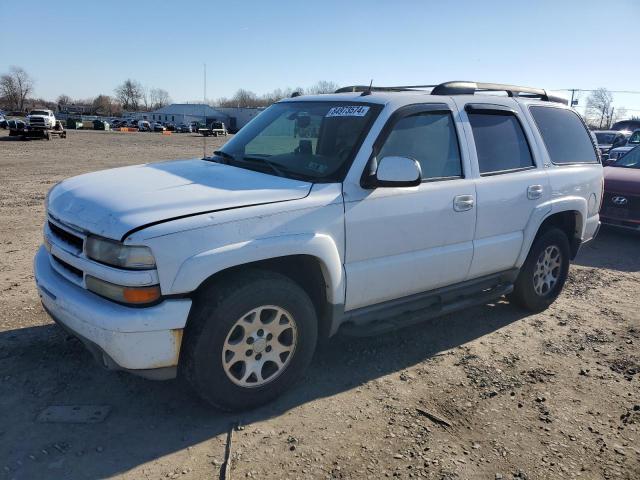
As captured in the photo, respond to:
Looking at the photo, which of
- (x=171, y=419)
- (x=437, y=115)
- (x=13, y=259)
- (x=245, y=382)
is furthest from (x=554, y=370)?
(x=13, y=259)

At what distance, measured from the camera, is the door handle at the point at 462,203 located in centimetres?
388

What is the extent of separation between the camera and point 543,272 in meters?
5.07

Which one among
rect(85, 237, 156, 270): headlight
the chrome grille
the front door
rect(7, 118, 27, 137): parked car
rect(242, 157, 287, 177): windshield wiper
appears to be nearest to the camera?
rect(85, 237, 156, 270): headlight

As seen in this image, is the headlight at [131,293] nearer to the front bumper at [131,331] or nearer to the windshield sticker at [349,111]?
the front bumper at [131,331]

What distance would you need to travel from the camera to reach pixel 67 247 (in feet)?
10.1

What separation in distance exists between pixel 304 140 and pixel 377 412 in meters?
1.99

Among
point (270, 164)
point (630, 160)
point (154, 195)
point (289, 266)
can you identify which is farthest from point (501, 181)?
point (630, 160)

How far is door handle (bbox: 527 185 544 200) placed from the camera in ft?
14.7

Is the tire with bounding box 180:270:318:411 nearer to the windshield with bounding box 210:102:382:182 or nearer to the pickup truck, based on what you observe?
the windshield with bounding box 210:102:382:182

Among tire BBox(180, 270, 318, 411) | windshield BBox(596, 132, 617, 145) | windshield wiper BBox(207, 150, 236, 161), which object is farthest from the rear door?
windshield BBox(596, 132, 617, 145)

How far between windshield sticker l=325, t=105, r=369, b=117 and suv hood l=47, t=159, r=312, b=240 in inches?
29.3

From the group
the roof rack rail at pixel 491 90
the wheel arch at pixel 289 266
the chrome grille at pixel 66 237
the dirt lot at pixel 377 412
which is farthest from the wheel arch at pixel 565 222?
the chrome grille at pixel 66 237

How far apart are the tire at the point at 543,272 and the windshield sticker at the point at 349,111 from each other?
224 centimetres

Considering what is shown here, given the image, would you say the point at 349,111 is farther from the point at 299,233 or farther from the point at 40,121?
the point at 40,121
